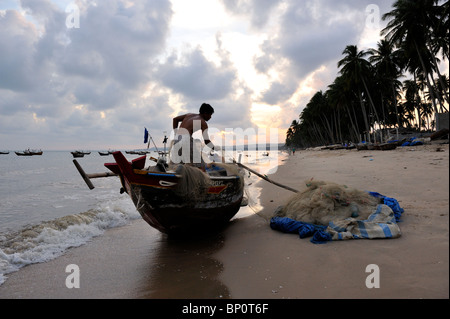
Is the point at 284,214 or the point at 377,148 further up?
the point at 377,148

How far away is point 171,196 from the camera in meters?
A: 4.33

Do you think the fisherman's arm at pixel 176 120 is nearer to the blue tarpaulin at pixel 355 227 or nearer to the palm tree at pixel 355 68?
the blue tarpaulin at pixel 355 227

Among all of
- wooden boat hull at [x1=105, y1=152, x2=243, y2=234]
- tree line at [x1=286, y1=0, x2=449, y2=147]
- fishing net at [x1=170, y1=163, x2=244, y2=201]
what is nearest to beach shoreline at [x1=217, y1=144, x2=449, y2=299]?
wooden boat hull at [x1=105, y1=152, x2=243, y2=234]

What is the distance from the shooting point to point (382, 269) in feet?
9.50

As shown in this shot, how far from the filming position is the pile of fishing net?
3975 mm

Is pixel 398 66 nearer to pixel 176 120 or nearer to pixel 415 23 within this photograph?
pixel 415 23

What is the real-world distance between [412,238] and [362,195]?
1473mm

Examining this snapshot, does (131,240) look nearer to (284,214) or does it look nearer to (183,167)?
(183,167)

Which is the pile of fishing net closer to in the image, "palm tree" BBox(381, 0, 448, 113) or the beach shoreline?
the beach shoreline

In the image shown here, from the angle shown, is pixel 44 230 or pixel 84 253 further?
pixel 44 230

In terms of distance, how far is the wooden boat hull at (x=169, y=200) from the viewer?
4180 mm

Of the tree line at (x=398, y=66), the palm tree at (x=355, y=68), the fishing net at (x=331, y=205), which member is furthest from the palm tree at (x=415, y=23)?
the fishing net at (x=331, y=205)

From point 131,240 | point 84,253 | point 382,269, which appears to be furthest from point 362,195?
point 84,253
